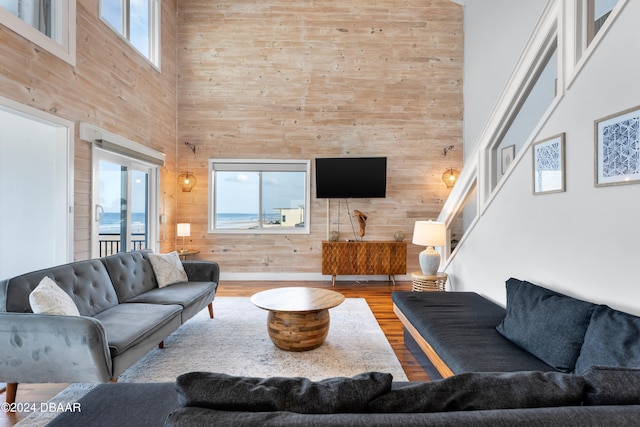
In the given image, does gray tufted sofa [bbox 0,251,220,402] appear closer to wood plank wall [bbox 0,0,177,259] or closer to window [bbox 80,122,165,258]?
wood plank wall [bbox 0,0,177,259]

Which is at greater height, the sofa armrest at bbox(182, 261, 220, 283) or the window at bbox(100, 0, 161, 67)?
the window at bbox(100, 0, 161, 67)

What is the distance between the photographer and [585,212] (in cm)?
205

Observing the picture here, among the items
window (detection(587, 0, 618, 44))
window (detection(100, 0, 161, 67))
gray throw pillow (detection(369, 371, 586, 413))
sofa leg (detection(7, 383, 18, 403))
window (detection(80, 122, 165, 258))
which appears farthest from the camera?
window (detection(100, 0, 161, 67))

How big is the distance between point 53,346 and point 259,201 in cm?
428

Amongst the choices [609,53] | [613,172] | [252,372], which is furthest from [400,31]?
[252,372]

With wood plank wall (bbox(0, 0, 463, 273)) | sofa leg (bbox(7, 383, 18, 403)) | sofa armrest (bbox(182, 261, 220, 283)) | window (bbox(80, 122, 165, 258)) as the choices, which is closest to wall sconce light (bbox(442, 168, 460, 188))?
wood plank wall (bbox(0, 0, 463, 273))

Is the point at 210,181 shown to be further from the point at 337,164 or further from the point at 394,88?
the point at 394,88

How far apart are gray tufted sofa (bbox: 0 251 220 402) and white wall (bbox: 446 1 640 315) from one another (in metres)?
2.97

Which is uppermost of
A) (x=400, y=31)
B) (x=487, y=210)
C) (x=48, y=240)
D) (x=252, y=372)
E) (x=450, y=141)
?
(x=400, y=31)

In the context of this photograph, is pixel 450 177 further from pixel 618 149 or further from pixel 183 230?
pixel 183 230

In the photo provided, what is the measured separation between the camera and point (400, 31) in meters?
5.95

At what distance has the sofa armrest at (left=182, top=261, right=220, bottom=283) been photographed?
3.88 metres

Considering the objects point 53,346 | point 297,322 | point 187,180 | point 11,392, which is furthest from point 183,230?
point 53,346

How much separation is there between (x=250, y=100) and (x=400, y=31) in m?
A: 3.01
